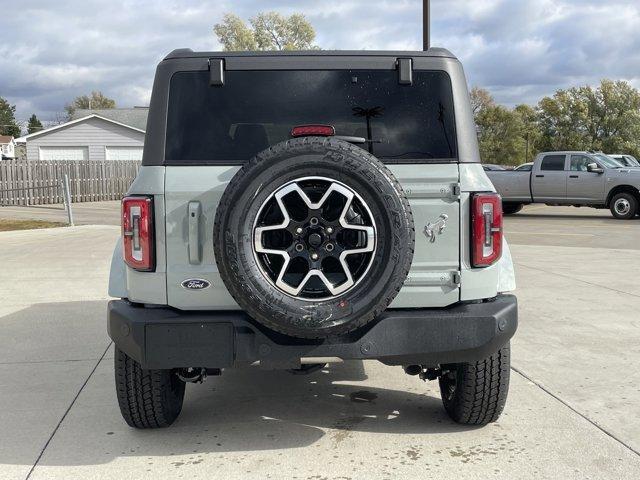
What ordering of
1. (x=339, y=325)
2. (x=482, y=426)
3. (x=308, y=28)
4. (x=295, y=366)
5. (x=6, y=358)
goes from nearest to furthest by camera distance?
1. (x=339, y=325)
2. (x=295, y=366)
3. (x=482, y=426)
4. (x=6, y=358)
5. (x=308, y=28)

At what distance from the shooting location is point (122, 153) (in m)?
40.5

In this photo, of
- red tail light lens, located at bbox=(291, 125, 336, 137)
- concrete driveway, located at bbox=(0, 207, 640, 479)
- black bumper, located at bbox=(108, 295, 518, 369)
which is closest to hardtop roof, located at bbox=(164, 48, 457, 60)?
red tail light lens, located at bbox=(291, 125, 336, 137)

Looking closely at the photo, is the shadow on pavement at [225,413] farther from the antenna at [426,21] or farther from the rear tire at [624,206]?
the antenna at [426,21]

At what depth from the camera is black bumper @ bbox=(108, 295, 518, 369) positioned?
3629 mm

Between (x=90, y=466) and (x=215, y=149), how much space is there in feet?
5.60

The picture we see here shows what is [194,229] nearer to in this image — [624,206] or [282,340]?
[282,340]

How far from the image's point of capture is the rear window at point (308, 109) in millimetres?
3832

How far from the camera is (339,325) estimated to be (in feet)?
11.2

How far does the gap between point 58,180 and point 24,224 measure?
1095cm

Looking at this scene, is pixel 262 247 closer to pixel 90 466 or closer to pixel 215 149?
pixel 215 149

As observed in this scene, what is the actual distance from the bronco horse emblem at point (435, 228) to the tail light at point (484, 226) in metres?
0.14

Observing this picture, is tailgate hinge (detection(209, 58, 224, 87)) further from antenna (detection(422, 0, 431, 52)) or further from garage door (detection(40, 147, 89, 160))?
garage door (detection(40, 147, 89, 160))

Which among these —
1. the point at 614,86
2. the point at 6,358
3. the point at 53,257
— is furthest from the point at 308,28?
the point at 6,358

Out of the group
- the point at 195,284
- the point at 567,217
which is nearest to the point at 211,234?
the point at 195,284
